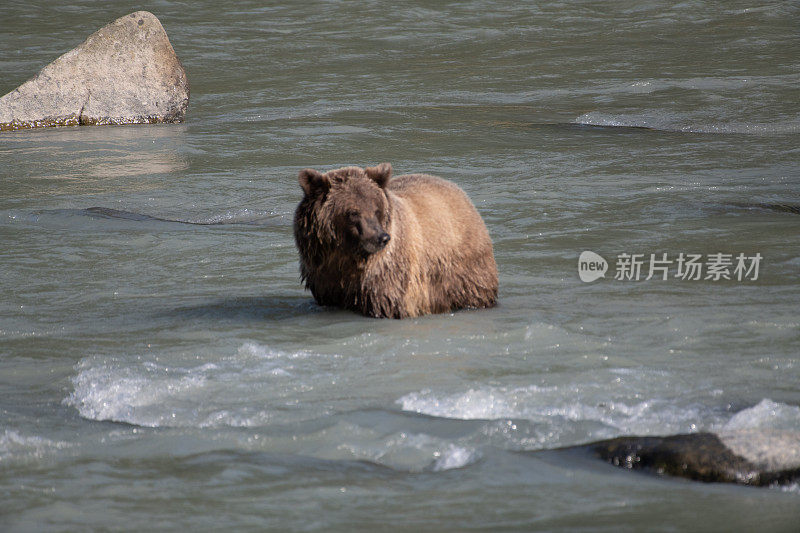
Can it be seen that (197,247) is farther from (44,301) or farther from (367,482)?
(367,482)

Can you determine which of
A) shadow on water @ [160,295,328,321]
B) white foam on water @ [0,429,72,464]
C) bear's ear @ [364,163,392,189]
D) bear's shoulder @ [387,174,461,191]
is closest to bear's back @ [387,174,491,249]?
bear's shoulder @ [387,174,461,191]

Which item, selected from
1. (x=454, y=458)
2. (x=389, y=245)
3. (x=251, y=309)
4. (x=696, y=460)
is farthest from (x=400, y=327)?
(x=696, y=460)

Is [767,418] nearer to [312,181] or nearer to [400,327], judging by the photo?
[400,327]

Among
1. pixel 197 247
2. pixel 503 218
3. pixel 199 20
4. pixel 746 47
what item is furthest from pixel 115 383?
pixel 199 20

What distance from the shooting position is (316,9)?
3038cm

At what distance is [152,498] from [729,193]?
346 inches

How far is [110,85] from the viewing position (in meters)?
18.5

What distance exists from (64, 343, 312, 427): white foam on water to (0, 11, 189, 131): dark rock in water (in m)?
12.4

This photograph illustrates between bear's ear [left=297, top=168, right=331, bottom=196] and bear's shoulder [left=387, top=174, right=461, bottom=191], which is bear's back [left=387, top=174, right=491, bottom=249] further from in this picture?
bear's ear [left=297, top=168, right=331, bottom=196]

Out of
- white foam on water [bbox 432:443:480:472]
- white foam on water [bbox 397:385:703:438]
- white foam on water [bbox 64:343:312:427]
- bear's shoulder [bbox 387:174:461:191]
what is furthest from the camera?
bear's shoulder [bbox 387:174:461:191]

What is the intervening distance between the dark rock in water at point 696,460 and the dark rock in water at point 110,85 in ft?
49.1

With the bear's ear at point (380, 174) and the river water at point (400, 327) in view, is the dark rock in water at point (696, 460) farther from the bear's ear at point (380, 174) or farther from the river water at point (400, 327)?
the bear's ear at point (380, 174)

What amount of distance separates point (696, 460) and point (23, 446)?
10.6ft

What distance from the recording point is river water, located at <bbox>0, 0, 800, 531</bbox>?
4711 millimetres
